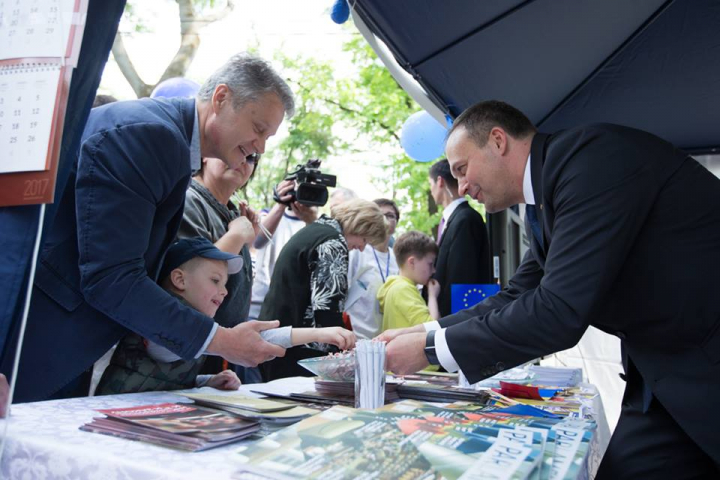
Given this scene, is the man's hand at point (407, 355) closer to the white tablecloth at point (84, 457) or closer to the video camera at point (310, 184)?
the white tablecloth at point (84, 457)

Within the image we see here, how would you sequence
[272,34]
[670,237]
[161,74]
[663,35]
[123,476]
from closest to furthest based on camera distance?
1. [123,476]
2. [670,237]
3. [663,35]
4. [161,74]
5. [272,34]

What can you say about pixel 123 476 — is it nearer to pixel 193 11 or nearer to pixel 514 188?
pixel 514 188

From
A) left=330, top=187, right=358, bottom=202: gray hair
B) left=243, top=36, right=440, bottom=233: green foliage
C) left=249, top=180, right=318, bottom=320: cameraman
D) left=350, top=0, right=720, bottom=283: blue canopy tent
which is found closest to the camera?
left=350, top=0, right=720, bottom=283: blue canopy tent

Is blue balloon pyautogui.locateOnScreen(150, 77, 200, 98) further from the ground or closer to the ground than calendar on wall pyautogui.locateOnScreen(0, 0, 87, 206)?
further from the ground

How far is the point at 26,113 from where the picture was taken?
1.04 m

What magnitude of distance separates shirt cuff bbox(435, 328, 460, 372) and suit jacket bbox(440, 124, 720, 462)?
2cm

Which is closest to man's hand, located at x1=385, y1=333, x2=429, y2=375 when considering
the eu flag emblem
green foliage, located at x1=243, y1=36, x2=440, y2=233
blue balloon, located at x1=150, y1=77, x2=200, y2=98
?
the eu flag emblem

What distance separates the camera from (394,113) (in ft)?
34.9

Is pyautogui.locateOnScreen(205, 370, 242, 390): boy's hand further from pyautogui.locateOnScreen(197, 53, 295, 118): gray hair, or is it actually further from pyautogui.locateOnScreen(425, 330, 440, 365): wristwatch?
pyautogui.locateOnScreen(197, 53, 295, 118): gray hair

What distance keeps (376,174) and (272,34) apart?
12.7ft

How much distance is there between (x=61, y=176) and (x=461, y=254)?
8.95 ft

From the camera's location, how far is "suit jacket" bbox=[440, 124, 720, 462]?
4.55ft

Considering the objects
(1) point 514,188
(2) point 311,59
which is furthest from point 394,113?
(1) point 514,188

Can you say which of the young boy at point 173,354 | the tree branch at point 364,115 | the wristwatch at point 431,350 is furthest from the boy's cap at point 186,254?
the tree branch at point 364,115
